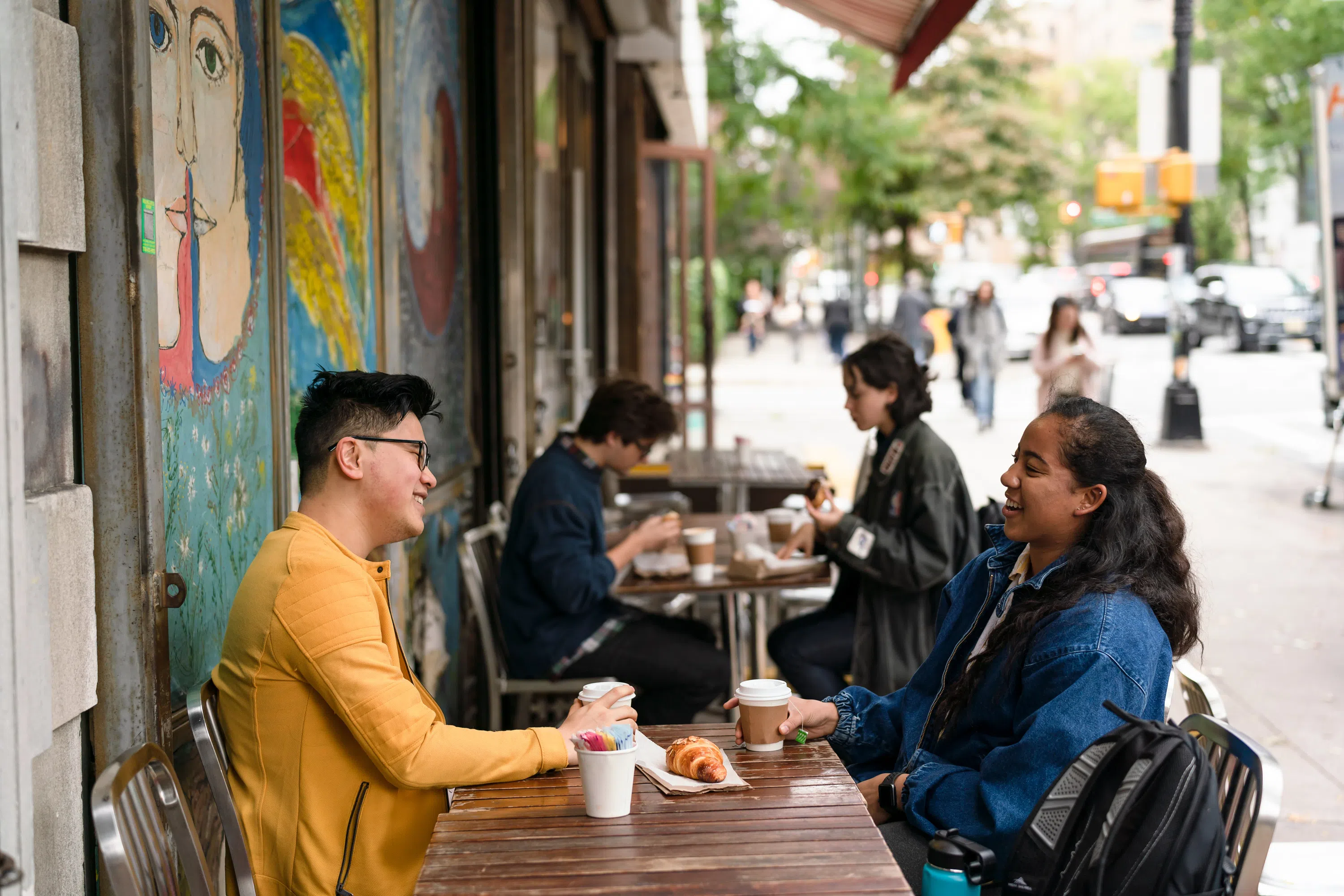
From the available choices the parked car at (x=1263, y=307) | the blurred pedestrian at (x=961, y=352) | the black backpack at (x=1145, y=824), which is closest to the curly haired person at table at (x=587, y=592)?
the black backpack at (x=1145, y=824)

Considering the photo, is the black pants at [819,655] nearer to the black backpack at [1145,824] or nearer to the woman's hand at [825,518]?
the woman's hand at [825,518]

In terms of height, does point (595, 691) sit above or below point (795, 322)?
below

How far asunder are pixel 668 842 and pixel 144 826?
2.71 feet

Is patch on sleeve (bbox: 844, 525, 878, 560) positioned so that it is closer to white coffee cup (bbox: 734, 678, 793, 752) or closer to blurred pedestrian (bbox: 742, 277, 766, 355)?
white coffee cup (bbox: 734, 678, 793, 752)

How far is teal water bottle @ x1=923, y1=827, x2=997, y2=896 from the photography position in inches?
83.1

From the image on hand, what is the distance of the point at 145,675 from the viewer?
2377 millimetres

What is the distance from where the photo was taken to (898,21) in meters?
8.11

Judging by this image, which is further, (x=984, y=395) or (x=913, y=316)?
(x=913, y=316)

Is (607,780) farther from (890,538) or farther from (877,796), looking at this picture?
(890,538)

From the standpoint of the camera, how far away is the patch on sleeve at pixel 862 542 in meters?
4.48

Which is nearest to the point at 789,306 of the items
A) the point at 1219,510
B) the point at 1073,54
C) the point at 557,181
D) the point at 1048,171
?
the point at 1048,171

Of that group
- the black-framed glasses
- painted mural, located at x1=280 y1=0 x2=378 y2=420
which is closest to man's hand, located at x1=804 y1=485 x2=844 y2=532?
painted mural, located at x1=280 y1=0 x2=378 y2=420

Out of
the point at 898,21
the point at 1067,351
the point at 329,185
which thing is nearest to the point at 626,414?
the point at 329,185

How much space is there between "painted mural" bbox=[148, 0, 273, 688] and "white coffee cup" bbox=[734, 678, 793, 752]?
1.12 meters
